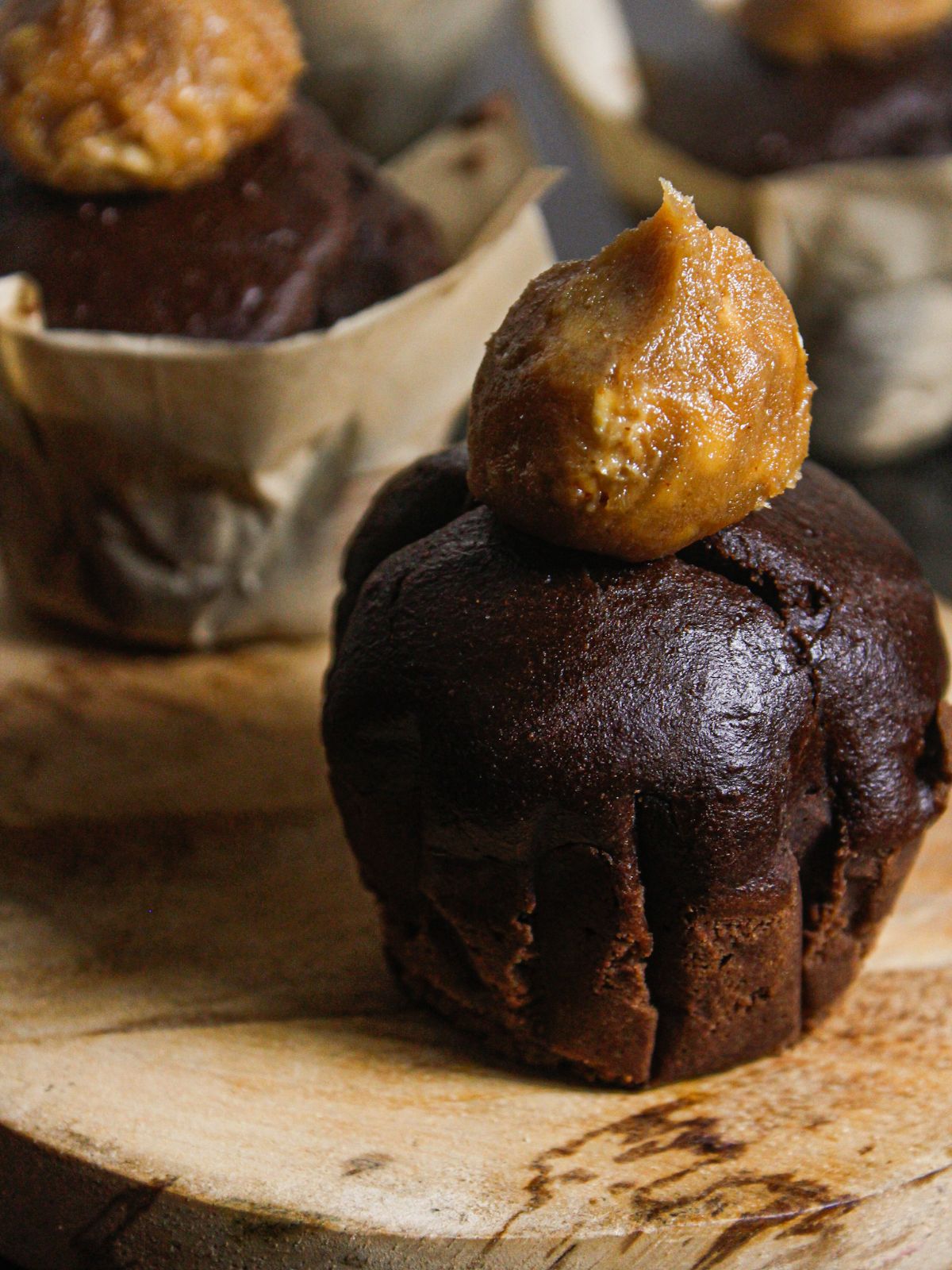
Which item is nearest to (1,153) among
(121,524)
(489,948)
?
(121,524)

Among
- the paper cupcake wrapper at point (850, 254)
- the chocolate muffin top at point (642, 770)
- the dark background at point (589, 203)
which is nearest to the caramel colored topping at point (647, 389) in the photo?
the chocolate muffin top at point (642, 770)

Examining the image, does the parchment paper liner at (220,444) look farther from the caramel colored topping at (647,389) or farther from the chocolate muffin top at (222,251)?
the caramel colored topping at (647,389)

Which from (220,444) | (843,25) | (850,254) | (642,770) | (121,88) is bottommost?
(850,254)

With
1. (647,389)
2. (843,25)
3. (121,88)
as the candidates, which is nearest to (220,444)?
(121,88)

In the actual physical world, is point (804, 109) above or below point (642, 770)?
above

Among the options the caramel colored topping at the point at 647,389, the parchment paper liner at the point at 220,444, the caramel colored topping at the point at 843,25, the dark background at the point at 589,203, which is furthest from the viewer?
the dark background at the point at 589,203

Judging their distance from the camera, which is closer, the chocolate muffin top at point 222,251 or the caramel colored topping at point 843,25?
the chocolate muffin top at point 222,251

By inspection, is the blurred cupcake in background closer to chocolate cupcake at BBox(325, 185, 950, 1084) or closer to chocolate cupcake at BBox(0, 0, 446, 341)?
chocolate cupcake at BBox(0, 0, 446, 341)

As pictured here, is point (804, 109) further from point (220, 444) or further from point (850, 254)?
point (220, 444)
